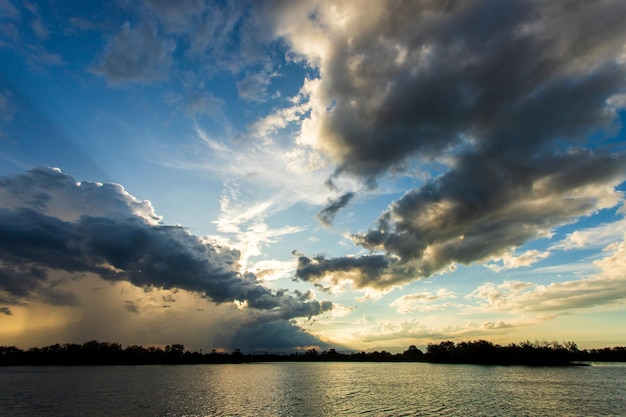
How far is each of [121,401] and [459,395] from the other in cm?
9401

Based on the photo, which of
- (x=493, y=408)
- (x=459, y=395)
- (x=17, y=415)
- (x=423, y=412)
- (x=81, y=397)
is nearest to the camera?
(x=17, y=415)

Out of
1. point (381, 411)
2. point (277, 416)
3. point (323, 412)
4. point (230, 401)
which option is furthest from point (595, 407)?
point (230, 401)

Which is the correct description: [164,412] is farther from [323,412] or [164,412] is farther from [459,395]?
[459,395]

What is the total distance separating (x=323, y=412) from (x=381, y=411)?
12.6 m

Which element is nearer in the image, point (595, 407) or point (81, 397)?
point (595, 407)

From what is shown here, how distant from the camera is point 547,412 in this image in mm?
70250

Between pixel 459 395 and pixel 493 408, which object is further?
pixel 459 395

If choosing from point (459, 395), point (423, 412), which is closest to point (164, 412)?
point (423, 412)

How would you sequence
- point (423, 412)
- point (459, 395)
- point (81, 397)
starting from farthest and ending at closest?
point (459, 395), point (81, 397), point (423, 412)

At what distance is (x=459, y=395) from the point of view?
9788cm

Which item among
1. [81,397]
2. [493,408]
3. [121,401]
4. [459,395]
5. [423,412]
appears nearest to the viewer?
[423,412]

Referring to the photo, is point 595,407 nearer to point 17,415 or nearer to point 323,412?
point 323,412

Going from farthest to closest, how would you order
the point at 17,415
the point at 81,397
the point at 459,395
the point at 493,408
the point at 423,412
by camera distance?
1. the point at 459,395
2. the point at 81,397
3. the point at 493,408
4. the point at 423,412
5. the point at 17,415

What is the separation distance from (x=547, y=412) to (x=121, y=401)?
101m
